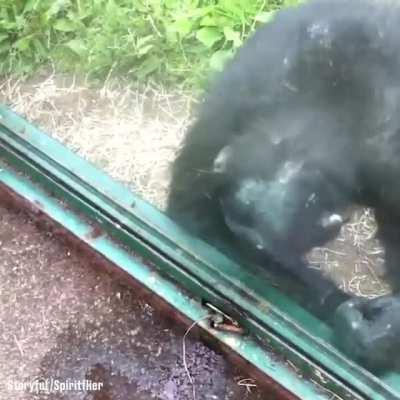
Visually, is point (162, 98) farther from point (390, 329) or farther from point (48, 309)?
point (390, 329)

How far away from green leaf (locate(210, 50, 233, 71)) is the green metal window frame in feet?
0.80

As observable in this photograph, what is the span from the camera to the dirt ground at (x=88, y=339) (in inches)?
67.3

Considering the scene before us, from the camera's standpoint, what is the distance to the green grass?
1.66 metres

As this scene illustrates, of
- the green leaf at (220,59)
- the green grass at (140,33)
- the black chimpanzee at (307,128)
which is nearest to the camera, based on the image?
the black chimpanzee at (307,128)

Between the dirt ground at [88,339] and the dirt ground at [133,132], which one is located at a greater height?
the dirt ground at [133,132]

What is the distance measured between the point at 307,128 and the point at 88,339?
637 millimetres

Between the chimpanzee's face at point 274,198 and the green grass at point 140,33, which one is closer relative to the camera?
the chimpanzee's face at point 274,198

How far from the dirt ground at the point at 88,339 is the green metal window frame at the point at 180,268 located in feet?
0.26

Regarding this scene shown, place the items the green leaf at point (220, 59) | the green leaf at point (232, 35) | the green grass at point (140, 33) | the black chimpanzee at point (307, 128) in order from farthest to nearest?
the green grass at point (140, 33) → the green leaf at point (232, 35) → the green leaf at point (220, 59) → the black chimpanzee at point (307, 128)

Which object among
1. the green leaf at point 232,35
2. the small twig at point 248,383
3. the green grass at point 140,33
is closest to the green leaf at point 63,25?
the green grass at point 140,33

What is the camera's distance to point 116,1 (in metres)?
1.70

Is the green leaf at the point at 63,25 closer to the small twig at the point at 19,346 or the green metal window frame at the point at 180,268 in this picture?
the green metal window frame at the point at 180,268

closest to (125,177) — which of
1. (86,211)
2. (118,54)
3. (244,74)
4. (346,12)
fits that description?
(86,211)

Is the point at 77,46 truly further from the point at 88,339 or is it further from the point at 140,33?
the point at 88,339
